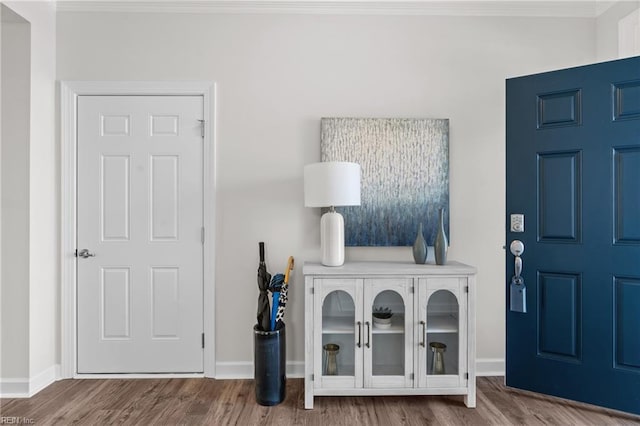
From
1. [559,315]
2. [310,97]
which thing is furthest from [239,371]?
[559,315]

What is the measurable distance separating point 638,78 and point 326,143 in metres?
1.89

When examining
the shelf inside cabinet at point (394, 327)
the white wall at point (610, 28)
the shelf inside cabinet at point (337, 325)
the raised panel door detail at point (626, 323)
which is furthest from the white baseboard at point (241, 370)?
the white wall at point (610, 28)

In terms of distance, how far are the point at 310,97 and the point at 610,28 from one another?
7.21 ft

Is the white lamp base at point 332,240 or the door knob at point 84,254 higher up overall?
the white lamp base at point 332,240

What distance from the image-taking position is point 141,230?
8.25ft

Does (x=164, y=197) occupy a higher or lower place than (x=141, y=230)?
higher

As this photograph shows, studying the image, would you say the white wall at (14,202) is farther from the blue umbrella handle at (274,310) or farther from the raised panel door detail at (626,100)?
the raised panel door detail at (626,100)

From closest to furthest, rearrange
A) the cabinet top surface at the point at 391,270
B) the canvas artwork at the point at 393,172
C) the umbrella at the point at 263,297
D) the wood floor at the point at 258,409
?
the wood floor at the point at 258,409 → the cabinet top surface at the point at 391,270 → the umbrella at the point at 263,297 → the canvas artwork at the point at 393,172

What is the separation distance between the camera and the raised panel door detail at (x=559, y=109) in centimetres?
215

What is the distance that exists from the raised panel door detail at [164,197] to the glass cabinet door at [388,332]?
149 cm

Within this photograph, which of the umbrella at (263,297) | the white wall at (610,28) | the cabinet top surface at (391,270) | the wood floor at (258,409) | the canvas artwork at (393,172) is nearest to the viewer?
the wood floor at (258,409)

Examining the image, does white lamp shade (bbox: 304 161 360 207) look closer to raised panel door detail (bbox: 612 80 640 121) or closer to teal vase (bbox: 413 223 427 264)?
teal vase (bbox: 413 223 427 264)

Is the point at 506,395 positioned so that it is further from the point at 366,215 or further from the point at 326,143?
the point at 326,143

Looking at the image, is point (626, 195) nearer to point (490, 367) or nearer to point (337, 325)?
point (490, 367)
